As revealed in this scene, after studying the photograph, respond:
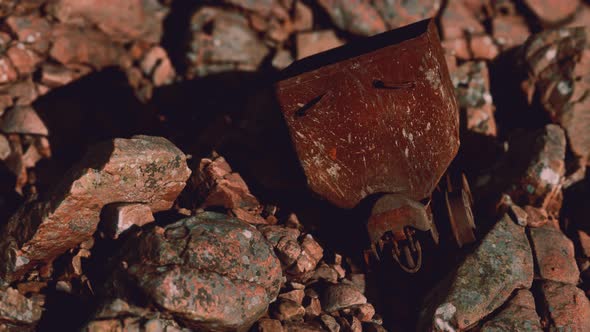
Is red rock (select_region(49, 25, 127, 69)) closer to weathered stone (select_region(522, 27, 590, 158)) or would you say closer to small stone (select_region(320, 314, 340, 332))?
small stone (select_region(320, 314, 340, 332))

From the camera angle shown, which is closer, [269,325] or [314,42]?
[269,325]

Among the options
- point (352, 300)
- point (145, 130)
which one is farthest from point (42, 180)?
point (352, 300)

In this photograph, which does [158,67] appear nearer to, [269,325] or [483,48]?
A: [269,325]

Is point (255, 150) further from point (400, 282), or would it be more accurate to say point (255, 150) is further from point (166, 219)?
point (400, 282)

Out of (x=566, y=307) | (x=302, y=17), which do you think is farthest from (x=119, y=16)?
(x=566, y=307)

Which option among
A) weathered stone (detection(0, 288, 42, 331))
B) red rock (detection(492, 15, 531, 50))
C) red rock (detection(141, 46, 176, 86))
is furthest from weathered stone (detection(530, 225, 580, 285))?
red rock (detection(141, 46, 176, 86))

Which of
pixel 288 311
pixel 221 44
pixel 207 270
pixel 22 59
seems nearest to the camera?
pixel 207 270
